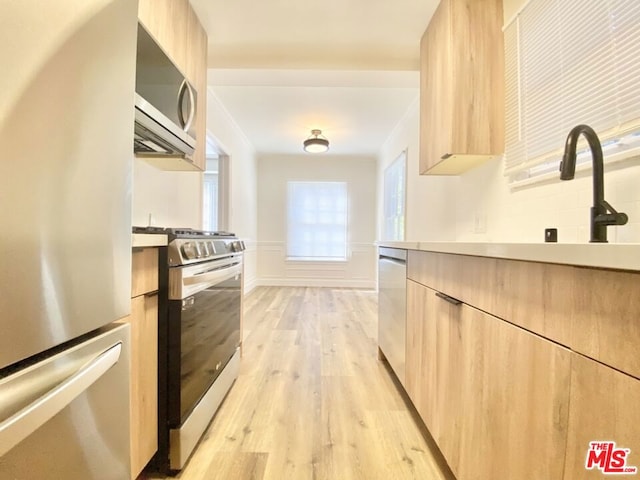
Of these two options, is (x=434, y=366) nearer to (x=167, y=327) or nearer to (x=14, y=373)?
(x=167, y=327)

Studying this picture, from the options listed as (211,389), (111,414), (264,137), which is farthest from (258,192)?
(111,414)

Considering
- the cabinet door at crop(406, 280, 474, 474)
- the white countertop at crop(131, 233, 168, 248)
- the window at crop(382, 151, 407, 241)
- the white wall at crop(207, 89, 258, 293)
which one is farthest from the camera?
the window at crop(382, 151, 407, 241)

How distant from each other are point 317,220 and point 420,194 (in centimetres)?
312

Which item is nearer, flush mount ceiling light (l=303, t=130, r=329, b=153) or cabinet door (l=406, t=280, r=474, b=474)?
cabinet door (l=406, t=280, r=474, b=474)

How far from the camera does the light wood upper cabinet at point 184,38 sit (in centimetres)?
152

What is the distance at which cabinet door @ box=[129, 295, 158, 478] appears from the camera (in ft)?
3.33

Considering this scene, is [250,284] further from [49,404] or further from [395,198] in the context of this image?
[49,404]

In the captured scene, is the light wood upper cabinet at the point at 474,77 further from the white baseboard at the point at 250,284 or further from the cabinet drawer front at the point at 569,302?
the white baseboard at the point at 250,284

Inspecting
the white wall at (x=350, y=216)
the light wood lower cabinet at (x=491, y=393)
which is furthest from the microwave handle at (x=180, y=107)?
the white wall at (x=350, y=216)

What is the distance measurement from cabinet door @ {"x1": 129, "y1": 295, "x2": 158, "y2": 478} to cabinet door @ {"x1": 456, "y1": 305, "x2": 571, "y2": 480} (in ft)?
3.51

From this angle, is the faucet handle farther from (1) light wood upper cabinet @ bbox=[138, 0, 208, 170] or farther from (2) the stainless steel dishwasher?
(1) light wood upper cabinet @ bbox=[138, 0, 208, 170]

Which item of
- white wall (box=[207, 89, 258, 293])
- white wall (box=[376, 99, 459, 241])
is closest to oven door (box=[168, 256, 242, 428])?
white wall (box=[376, 99, 459, 241])

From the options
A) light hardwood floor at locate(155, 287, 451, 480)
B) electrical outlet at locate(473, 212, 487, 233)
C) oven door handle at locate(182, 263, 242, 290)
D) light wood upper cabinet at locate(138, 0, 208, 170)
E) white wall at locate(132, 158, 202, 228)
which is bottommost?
light hardwood floor at locate(155, 287, 451, 480)

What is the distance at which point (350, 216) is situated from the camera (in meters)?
6.28
